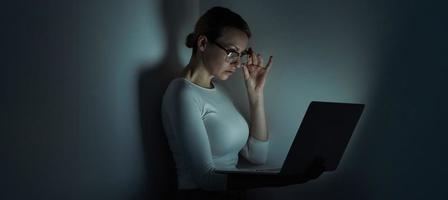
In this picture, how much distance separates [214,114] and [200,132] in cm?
15

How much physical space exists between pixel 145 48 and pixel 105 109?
0.96ft

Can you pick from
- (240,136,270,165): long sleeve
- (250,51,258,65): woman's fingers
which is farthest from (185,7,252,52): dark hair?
(240,136,270,165): long sleeve

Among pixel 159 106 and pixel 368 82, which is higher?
pixel 368 82

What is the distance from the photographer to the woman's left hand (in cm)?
154

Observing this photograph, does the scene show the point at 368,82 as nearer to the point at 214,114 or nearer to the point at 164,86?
the point at 214,114

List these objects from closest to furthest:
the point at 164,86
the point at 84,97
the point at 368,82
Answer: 1. the point at 84,97
2. the point at 368,82
3. the point at 164,86

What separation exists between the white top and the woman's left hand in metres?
0.10

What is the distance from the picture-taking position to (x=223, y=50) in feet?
4.49

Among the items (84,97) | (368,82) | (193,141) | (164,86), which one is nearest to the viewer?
(84,97)

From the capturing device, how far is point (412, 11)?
1.27 metres

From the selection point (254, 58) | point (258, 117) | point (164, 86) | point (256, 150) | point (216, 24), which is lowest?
point (256, 150)

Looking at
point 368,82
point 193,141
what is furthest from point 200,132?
point 368,82

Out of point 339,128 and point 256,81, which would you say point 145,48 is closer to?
point 256,81

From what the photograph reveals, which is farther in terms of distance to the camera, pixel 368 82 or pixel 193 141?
pixel 368 82
